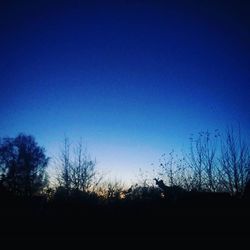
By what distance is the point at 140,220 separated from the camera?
1185cm

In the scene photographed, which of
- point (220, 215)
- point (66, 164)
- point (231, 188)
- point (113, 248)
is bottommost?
point (113, 248)

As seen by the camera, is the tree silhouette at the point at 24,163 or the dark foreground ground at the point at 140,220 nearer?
the dark foreground ground at the point at 140,220

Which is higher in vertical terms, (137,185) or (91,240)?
(137,185)

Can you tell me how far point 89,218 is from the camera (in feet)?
41.2

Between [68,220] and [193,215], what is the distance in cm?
583

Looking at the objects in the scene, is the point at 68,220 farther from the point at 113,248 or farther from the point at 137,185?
the point at 137,185

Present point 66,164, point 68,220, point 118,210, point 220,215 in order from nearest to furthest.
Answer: point 220,215, point 68,220, point 118,210, point 66,164

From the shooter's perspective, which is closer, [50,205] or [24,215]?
[24,215]

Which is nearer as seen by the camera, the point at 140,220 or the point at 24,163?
the point at 140,220

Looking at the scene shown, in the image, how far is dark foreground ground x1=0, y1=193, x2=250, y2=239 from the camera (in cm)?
1062

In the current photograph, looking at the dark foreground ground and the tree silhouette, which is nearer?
the dark foreground ground

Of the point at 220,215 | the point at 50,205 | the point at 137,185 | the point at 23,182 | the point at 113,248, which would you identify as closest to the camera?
the point at 113,248

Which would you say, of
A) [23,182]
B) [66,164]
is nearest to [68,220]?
[66,164]

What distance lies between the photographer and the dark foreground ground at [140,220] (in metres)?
10.6
